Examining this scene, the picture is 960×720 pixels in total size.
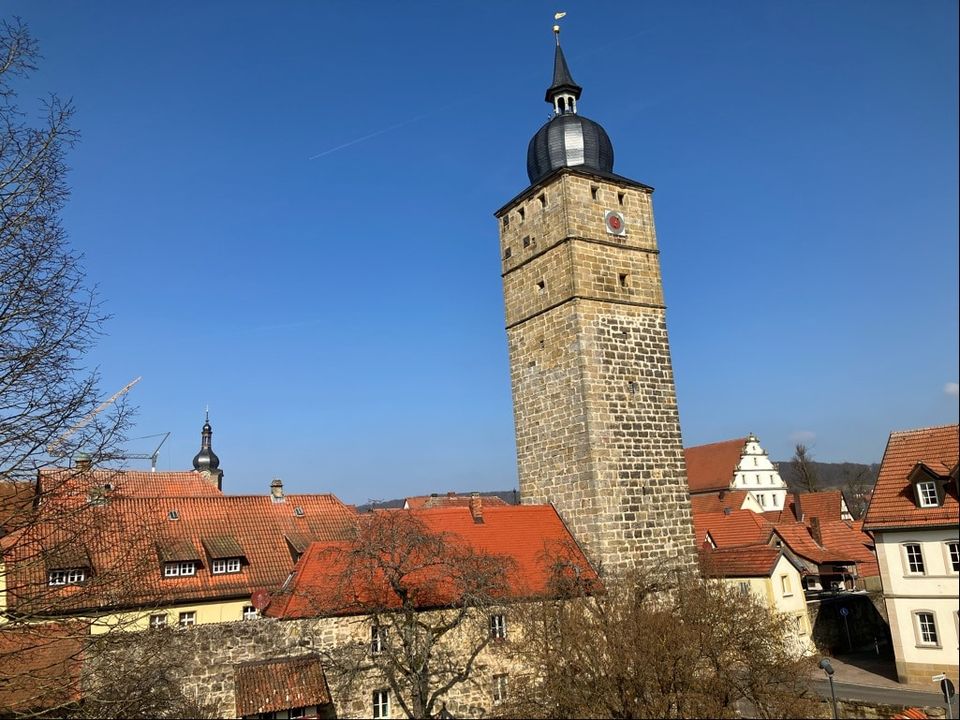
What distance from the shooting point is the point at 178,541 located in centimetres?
2058

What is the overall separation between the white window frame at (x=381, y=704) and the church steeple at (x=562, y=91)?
18853 millimetres

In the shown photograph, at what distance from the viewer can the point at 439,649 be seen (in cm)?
1645

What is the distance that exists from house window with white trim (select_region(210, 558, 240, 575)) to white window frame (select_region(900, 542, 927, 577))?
2145cm

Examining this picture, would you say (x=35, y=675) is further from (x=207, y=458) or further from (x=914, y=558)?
(x=207, y=458)

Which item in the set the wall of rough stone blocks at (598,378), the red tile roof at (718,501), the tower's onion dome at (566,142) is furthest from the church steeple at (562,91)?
the red tile roof at (718,501)

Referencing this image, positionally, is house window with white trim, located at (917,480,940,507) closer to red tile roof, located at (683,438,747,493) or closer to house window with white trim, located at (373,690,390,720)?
house window with white trim, located at (373,690,390,720)

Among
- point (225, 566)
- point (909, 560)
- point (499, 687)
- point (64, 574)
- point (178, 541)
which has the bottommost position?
point (499, 687)

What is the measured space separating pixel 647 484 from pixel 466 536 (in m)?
5.68

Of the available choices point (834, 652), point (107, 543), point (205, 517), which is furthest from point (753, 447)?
point (107, 543)

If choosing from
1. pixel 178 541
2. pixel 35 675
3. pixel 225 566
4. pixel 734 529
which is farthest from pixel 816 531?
pixel 35 675

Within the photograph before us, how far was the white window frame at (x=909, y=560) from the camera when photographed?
20.6m

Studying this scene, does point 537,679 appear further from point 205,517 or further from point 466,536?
point 205,517

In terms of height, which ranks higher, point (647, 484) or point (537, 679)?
point (647, 484)

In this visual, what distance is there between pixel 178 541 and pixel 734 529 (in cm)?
2429
